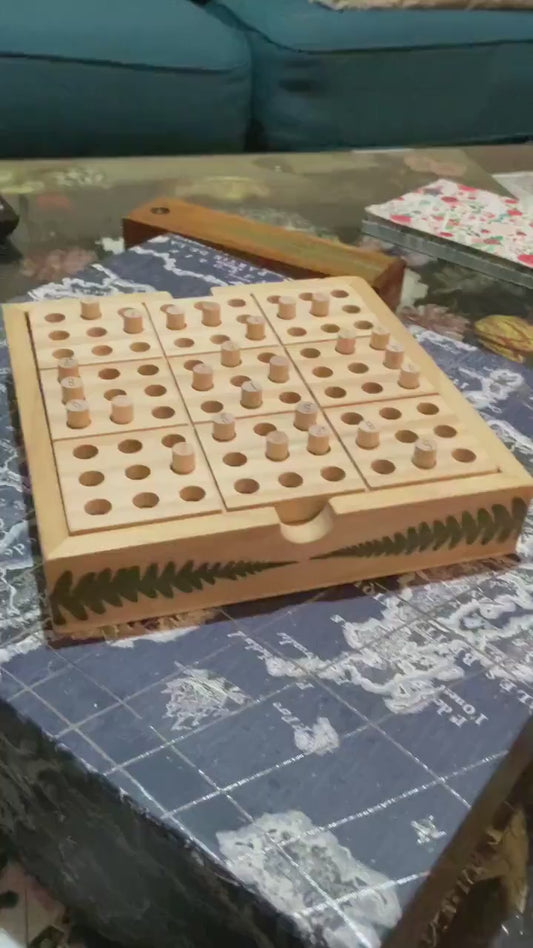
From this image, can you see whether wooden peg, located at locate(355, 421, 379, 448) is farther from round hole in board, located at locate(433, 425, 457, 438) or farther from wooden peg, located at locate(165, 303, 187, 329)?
wooden peg, located at locate(165, 303, 187, 329)

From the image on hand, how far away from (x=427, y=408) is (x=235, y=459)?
0.48ft

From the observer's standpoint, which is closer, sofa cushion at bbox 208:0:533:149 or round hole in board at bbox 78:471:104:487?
round hole in board at bbox 78:471:104:487

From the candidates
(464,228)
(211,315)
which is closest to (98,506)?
(211,315)

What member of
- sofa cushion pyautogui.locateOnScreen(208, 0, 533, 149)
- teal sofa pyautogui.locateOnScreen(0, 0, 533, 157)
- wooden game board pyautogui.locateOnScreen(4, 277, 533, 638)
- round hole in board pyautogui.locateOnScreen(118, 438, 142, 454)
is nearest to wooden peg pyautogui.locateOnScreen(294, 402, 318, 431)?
wooden game board pyautogui.locateOnScreen(4, 277, 533, 638)

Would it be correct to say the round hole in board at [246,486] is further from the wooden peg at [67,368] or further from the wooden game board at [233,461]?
the wooden peg at [67,368]

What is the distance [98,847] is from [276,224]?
2.80 ft

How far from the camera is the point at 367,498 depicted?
21.3 inches

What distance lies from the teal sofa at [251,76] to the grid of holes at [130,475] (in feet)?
4.13

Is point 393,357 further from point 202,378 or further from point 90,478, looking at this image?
point 90,478

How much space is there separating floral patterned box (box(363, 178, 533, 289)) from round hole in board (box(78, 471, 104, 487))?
694 mm

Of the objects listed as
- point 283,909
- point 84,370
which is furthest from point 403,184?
point 283,909

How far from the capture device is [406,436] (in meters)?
0.59

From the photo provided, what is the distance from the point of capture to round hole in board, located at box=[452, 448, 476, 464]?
58cm

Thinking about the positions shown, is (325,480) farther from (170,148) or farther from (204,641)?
(170,148)
